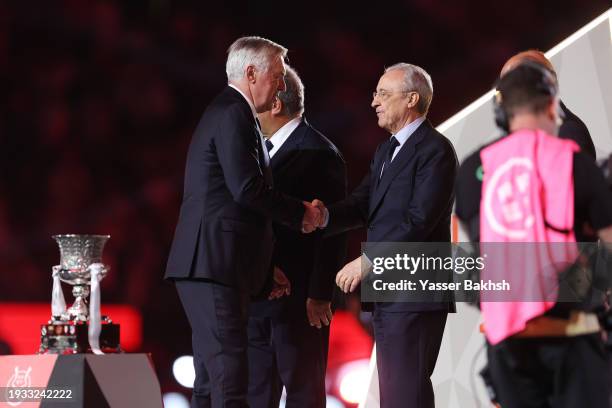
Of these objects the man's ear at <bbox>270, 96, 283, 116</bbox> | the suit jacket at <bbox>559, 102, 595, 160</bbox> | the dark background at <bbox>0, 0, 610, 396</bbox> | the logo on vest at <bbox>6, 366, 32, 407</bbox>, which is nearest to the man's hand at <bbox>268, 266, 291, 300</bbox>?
the man's ear at <bbox>270, 96, 283, 116</bbox>

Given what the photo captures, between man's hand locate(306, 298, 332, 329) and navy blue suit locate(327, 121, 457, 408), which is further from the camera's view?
man's hand locate(306, 298, 332, 329)

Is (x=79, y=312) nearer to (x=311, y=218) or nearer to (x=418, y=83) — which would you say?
(x=311, y=218)

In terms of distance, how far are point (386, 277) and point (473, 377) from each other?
778 mm

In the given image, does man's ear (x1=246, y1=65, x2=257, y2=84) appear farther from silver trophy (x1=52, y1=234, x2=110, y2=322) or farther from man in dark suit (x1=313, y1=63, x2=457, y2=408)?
silver trophy (x1=52, y1=234, x2=110, y2=322)

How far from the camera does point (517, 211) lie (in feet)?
5.94

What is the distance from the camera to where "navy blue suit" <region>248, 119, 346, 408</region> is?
9.91ft

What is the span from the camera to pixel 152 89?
5.57 metres

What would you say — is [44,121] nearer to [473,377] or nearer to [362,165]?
[362,165]

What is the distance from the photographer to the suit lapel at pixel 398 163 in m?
2.81

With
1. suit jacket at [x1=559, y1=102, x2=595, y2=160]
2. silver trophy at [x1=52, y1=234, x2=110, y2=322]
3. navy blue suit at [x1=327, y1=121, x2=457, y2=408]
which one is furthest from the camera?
silver trophy at [x1=52, y1=234, x2=110, y2=322]

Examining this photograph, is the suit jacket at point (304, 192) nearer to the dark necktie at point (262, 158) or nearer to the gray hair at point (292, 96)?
the gray hair at point (292, 96)

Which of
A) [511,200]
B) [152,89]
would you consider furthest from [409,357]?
[152,89]

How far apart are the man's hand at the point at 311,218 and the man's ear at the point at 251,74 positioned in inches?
16.8

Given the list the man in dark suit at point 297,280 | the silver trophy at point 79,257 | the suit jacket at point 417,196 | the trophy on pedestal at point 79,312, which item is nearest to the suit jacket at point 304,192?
the man in dark suit at point 297,280
